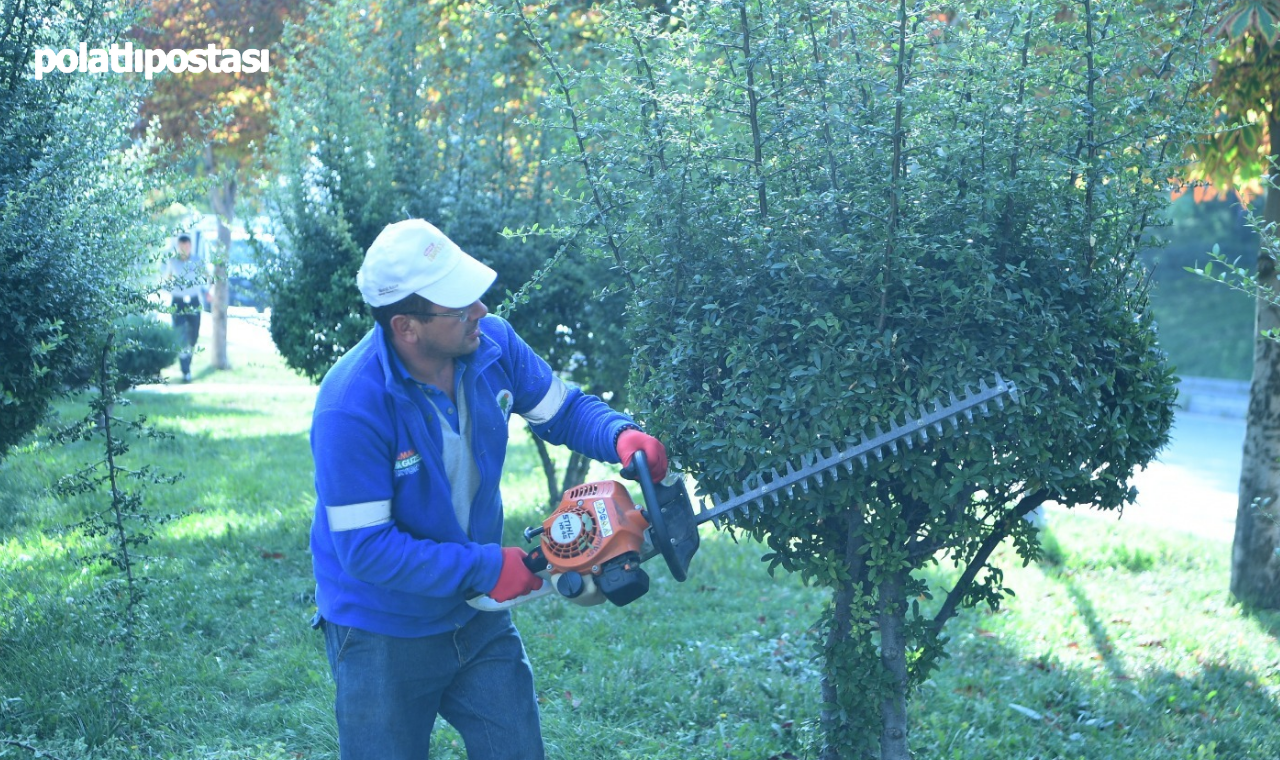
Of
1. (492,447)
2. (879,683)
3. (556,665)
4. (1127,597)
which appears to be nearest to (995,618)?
(1127,597)

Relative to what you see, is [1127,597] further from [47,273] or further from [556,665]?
[47,273]

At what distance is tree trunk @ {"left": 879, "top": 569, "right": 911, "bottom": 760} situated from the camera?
10.9 feet

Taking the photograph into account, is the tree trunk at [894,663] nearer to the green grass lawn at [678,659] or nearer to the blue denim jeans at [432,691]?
the green grass lawn at [678,659]

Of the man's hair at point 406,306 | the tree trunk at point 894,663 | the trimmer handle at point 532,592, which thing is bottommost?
the tree trunk at point 894,663

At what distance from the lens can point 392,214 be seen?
259 inches

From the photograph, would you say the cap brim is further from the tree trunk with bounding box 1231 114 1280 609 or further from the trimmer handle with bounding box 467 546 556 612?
the tree trunk with bounding box 1231 114 1280 609

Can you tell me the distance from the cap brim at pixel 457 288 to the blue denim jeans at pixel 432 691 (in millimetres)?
852

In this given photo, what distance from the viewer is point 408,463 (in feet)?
8.93

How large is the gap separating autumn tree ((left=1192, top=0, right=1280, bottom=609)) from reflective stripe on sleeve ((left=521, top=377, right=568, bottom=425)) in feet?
12.8

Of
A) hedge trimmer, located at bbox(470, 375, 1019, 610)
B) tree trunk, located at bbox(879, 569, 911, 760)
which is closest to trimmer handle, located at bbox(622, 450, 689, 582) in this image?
hedge trimmer, located at bbox(470, 375, 1019, 610)

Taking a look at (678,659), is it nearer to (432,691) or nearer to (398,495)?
(432,691)

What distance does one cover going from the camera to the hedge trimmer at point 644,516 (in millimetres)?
2732

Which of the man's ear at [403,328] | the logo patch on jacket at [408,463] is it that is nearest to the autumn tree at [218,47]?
the man's ear at [403,328]

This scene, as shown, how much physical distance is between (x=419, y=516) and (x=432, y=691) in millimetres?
476
